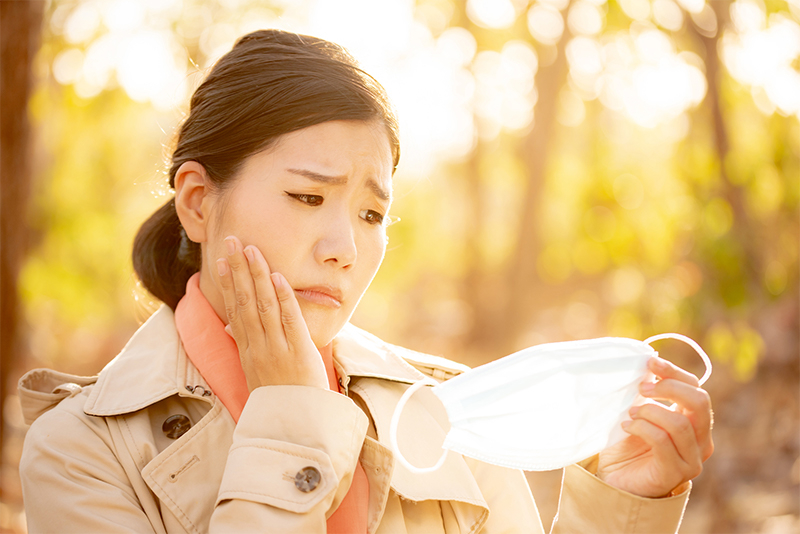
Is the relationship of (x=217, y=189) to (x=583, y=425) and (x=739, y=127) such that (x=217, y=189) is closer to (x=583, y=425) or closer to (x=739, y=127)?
(x=583, y=425)

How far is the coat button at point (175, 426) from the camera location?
1.87 meters

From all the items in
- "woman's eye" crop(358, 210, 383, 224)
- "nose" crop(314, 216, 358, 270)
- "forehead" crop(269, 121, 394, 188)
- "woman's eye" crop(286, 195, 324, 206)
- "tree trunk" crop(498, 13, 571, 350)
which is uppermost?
"forehead" crop(269, 121, 394, 188)

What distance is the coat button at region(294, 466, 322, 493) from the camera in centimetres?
165

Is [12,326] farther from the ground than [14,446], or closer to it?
farther from the ground

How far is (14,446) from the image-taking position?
7.61 metres

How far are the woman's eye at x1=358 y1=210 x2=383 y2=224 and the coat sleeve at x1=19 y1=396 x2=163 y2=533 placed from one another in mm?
1029

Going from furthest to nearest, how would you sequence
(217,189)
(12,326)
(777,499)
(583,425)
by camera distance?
(777,499) < (12,326) < (217,189) < (583,425)

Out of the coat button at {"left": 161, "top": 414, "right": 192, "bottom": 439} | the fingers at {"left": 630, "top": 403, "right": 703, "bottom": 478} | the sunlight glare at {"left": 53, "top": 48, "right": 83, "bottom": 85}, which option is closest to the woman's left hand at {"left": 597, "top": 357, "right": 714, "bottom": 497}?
the fingers at {"left": 630, "top": 403, "right": 703, "bottom": 478}

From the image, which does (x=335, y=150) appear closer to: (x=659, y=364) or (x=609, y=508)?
(x=659, y=364)

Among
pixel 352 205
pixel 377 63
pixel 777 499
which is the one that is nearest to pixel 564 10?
pixel 777 499

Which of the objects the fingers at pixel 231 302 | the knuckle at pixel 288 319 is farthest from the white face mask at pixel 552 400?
Result: the fingers at pixel 231 302

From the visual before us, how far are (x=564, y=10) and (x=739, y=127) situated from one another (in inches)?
138

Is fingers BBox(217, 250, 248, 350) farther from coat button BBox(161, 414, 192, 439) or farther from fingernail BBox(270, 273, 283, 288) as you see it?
coat button BBox(161, 414, 192, 439)

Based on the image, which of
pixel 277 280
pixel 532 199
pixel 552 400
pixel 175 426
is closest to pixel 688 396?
pixel 552 400
